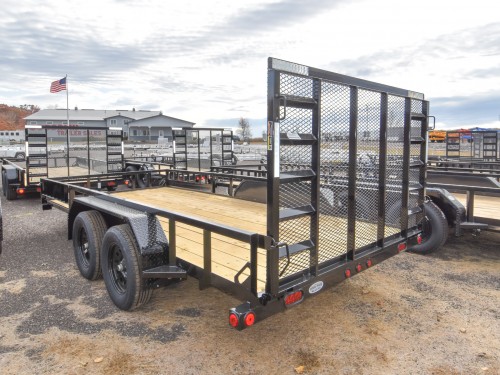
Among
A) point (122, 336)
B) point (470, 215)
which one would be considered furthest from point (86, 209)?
point (470, 215)

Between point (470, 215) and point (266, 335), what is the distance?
12.6 feet

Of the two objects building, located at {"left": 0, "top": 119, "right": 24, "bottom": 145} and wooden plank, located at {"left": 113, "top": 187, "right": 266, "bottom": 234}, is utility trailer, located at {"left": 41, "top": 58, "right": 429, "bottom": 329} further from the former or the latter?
building, located at {"left": 0, "top": 119, "right": 24, "bottom": 145}

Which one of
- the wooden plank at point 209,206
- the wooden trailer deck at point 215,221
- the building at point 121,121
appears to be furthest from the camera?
the building at point 121,121

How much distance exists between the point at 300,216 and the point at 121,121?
71.9 meters

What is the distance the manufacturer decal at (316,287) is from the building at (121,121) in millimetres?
62001

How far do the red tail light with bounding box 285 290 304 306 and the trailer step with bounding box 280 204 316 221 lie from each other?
1.88 feet

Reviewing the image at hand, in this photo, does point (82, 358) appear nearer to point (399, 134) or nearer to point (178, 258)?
point (178, 258)

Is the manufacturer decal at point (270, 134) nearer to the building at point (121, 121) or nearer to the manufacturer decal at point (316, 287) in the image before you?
the manufacturer decal at point (316, 287)

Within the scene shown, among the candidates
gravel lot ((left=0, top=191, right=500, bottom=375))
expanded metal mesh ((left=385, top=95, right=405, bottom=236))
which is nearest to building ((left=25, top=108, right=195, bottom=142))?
gravel lot ((left=0, top=191, right=500, bottom=375))

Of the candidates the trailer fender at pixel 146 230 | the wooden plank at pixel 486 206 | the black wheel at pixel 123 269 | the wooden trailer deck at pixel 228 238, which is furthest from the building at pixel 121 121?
Answer: the trailer fender at pixel 146 230

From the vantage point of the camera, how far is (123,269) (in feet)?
13.5

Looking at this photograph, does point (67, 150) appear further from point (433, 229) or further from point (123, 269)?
point (433, 229)

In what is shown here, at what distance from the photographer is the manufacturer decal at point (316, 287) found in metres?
3.22

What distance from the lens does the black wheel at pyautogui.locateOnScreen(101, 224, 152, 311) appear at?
3803mm
